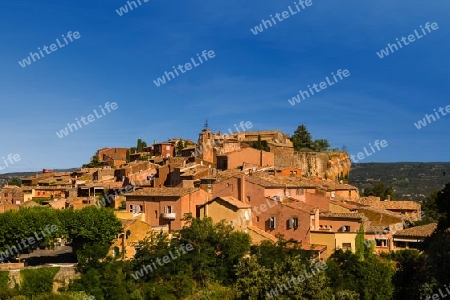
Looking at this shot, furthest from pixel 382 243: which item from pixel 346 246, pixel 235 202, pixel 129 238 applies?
pixel 129 238

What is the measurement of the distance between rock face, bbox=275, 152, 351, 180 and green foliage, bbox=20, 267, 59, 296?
119 ft

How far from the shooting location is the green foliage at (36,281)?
35.5 meters

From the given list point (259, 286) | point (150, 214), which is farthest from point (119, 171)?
point (259, 286)

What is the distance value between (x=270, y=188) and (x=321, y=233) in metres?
5.89

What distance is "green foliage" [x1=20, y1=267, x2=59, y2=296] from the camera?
35.5 meters

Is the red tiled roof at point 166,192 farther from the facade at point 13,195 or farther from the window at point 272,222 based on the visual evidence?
the facade at point 13,195

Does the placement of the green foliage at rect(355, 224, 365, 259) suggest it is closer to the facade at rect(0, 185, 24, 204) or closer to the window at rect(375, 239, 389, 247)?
the window at rect(375, 239, 389, 247)

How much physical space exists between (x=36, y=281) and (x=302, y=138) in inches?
2182

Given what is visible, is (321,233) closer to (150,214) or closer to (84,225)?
(150,214)

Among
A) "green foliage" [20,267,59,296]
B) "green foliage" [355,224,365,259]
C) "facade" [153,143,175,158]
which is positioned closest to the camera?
"green foliage" [20,267,59,296]

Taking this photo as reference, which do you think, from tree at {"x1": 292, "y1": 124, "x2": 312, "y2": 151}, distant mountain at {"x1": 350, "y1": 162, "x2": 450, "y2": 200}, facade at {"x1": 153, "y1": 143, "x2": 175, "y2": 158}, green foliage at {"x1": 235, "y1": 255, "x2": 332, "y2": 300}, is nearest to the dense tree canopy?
tree at {"x1": 292, "y1": 124, "x2": 312, "y2": 151}

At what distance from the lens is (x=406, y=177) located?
151m

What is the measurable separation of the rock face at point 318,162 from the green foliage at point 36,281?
119 ft

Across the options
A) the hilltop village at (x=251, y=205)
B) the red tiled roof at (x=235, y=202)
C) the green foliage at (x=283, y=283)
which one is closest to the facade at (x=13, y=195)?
the hilltop village at (x=251, y=205)
